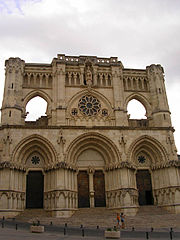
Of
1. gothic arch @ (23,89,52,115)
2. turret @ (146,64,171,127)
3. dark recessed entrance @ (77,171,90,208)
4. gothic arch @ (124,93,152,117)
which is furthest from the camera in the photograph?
gothic arch @ (124,93,152,117)

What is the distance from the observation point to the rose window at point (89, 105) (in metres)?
27.9

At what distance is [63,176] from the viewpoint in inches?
866

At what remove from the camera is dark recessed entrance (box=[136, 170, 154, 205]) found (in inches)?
957

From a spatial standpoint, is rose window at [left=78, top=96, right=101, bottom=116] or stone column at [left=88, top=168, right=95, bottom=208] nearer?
stone column at [left=88, top=168, right=95, bottom=208]

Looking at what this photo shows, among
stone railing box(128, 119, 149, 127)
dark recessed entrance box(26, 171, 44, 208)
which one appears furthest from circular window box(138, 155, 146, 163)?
dark recessed entrance box(26, 171, 44, 208)

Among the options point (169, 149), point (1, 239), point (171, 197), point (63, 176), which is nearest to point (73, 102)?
point (63, 176)

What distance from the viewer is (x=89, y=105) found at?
92.5 ft

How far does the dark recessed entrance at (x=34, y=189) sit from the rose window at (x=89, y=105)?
835 centimetres

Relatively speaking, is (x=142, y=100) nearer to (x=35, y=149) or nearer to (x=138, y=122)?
(x=138, y=122)

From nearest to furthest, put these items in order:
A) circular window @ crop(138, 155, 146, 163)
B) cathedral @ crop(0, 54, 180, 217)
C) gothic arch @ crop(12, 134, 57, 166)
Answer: cathedral @ crop(0, 54, 180, 217) → gothic arch @ crop(12, 134, 57, 166) → circular window @ crop(138, 155, 146, 163)

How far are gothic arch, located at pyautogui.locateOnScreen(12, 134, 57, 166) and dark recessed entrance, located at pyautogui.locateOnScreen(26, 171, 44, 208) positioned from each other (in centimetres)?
136

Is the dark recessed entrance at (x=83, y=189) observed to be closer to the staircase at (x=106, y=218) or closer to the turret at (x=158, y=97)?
the staircase at (x=106, y=218)

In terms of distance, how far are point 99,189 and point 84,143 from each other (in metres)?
4.57

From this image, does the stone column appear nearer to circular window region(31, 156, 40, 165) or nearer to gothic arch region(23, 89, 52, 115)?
circular window region(31, 156, 40, 165)
